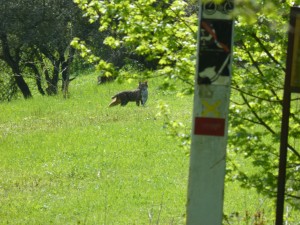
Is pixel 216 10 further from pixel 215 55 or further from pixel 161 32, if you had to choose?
pixel 161 32

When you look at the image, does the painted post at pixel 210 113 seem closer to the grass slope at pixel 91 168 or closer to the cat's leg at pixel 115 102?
the grass slope at pixel 91 168

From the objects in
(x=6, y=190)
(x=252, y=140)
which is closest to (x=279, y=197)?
(x=252, y=140)

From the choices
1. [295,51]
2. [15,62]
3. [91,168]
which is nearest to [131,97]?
[91,168]

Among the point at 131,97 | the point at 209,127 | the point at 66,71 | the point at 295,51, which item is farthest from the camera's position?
the point at 66,71

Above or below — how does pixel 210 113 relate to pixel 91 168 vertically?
above

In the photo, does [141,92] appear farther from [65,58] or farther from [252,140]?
[252,140]

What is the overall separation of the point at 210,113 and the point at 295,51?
0.77 meters

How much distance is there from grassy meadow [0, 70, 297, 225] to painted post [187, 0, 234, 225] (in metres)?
2.50

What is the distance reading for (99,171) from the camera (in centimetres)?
1415

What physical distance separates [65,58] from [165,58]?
29437 mm

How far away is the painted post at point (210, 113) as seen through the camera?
3.95 metres

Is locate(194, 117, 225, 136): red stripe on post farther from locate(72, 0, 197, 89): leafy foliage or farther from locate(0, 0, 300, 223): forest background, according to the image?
locate(72, 0, 197, 89): leafy foliage

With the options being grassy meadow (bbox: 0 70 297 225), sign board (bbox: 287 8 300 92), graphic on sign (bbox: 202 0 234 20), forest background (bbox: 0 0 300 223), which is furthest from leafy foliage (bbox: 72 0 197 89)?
graphic on sign (bbox: 202 0 234 20)

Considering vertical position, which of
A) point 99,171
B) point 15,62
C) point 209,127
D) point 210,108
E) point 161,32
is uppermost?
point 15,62
